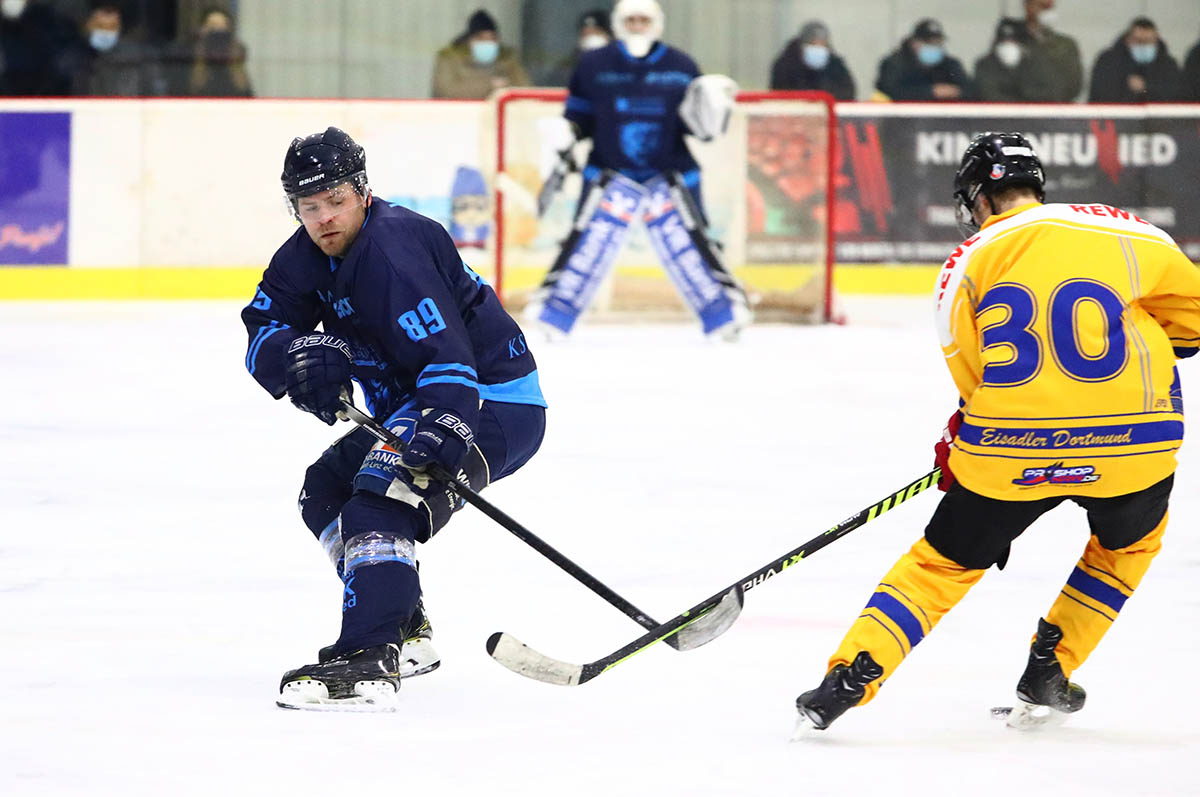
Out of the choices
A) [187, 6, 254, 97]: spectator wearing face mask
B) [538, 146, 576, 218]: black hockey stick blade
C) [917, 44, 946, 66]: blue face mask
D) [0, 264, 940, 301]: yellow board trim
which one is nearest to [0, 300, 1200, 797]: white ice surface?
[538, 146, 576, 218]: black hockey stick blade

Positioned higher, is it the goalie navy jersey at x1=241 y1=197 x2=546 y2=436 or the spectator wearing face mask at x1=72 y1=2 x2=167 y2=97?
the spectator wearing face mask at x1=72 y1=2 x2=167 y2=97

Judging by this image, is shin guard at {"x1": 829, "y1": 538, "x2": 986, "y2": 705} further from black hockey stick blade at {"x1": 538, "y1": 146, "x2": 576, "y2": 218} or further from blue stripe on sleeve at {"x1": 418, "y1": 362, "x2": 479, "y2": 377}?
black hockey stick blade at {"x1": 538, "y1": 146, "x2": 576, "y2": 218}

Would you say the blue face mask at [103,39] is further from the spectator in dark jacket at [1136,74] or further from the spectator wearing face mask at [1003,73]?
the spectator in dark jacket at [1136,74]

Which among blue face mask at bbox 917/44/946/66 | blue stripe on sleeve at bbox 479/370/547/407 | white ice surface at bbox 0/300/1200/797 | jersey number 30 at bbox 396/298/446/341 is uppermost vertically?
blue face mask at bbox 917/44/946/66

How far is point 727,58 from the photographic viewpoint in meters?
10.3

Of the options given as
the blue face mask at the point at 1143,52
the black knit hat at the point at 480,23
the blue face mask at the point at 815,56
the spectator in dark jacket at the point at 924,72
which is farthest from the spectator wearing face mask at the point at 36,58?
the blue face mask at the point at 1143,52

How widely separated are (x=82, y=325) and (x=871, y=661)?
21.2ft

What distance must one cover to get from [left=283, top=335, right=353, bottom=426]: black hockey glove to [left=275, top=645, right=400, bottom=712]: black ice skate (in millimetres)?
374

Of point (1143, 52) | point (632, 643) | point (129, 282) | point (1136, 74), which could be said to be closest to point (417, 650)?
point (632, 643)

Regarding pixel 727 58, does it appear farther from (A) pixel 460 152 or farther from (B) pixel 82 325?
(B) pixel 82 325

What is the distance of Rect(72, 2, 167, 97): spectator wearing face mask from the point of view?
9.51 meters

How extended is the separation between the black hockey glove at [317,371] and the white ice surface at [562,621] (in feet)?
1.50

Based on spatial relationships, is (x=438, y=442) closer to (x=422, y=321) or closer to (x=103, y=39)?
(x=422, y=321)

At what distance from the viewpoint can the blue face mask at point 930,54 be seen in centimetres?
1007
